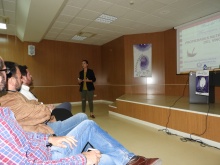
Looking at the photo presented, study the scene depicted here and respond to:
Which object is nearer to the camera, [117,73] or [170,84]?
[170,84]

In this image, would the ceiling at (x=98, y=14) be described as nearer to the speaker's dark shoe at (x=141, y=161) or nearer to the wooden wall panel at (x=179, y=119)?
the wooden wall panel at (x=179, y=119)

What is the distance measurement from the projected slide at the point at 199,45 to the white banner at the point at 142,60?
1.02 metres

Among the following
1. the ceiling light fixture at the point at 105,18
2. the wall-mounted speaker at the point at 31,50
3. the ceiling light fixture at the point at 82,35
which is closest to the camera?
the ceiling light fixture at the point at 105,18

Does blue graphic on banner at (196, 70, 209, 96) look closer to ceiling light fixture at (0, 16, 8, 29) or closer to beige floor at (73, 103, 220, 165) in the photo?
beige floor at (73, 103, 220, 165)

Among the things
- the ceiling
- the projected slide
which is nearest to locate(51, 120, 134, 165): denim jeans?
the ceiling

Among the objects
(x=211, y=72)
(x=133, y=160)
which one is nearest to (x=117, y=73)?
(x=211, y=72)

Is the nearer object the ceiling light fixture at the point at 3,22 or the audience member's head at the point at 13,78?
the audience member's head at the point at 13,78

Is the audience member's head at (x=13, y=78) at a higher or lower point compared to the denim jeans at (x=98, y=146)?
higher

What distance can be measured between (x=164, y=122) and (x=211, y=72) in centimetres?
142

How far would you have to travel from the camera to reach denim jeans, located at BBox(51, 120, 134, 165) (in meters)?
1.03

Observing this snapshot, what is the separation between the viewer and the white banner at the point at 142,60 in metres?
5.81

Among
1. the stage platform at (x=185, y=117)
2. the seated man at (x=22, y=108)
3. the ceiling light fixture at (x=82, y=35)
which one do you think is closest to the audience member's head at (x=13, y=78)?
the seated man at (x=22, y=108)

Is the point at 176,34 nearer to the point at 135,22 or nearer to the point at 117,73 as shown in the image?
the point at 135,22

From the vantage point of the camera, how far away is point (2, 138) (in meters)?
0.69
